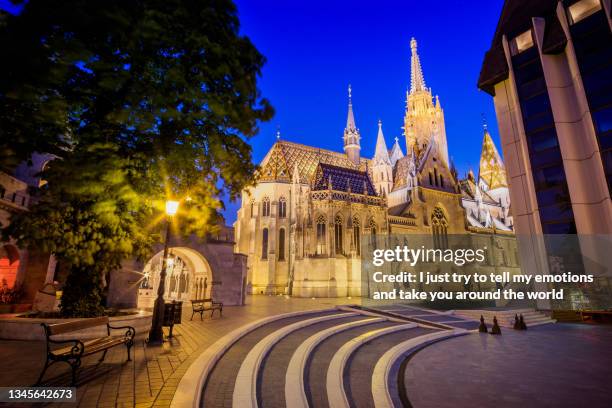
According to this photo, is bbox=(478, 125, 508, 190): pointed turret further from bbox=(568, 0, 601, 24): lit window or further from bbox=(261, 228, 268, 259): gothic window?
bbox=(261, 228, 268, 259): gothic window

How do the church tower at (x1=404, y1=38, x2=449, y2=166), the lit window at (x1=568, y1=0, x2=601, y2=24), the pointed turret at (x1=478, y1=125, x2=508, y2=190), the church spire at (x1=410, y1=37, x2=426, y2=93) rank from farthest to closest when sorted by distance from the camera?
1. the pointed turret at (x1=478, y1=125, x2=508, y2=190)
2. the church spire at (x1=410, y1=37, x2=426, y2=93)
3. the church tower at (x1=404, y1=38, x2=449, y2=166)
4. the lit window at (x1=568, y1=0, x2=601, y2=24)

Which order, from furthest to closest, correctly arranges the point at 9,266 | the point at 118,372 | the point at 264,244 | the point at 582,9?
the point at 264,244, the point at 582,9, the point at 9,266, the point at 118,372

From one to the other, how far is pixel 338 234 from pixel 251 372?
26407 millimetres

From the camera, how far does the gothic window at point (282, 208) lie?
37594 millimetres

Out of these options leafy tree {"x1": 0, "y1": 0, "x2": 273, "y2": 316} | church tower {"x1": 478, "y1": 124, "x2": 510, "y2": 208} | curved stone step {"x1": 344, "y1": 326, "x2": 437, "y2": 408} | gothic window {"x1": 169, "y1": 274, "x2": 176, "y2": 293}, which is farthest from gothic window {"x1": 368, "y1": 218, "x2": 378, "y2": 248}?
church tower {"x1": 478, "y1": 124, "x2": 510, "y2": 208}

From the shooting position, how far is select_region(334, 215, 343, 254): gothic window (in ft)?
103

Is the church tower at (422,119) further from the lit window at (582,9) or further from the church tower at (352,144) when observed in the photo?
the lit window at (582,9)

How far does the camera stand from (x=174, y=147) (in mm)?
6258

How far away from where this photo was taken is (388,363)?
7.97m

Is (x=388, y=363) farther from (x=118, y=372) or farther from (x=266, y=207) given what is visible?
(x=266, y=207)

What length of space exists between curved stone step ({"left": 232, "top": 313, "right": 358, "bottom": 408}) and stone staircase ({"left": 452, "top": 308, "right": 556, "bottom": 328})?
12061 millimetres

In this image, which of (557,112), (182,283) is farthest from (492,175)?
(182,283)

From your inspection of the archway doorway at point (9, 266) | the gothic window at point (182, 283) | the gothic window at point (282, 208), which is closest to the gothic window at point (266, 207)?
the gothic window at point (282, 208)

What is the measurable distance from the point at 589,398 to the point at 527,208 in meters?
20.7
